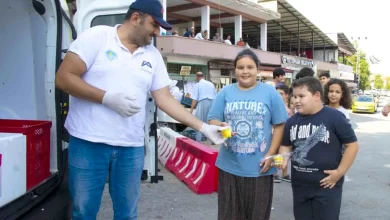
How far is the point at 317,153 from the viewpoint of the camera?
2896 millimetres

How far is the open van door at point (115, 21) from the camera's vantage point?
3.68 m

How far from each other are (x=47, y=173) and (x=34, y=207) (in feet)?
1.29

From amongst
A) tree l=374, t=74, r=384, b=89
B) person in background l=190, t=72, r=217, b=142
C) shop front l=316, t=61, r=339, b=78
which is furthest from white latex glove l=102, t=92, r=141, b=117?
tree l=374, t=74, r=384, b=89

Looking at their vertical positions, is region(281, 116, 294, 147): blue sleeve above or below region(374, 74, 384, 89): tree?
below

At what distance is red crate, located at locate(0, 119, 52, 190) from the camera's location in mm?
2688

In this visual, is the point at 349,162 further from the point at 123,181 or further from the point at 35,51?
the point at 35,51

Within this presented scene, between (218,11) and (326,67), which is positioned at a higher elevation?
(218,11)

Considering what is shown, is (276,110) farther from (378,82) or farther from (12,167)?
(378,82)

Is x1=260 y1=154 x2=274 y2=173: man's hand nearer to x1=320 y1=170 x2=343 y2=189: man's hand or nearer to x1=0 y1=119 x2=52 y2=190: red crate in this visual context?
x1=320 y1=170 x2=343 y2=189: man's hand

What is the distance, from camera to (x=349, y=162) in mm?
2848

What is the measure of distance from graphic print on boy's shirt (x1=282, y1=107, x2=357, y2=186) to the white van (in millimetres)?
1492

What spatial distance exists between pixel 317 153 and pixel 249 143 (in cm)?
53

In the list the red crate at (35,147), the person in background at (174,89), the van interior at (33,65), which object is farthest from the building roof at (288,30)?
the red crate at (35,147)

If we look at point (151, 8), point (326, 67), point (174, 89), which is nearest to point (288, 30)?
point (326, 67)
